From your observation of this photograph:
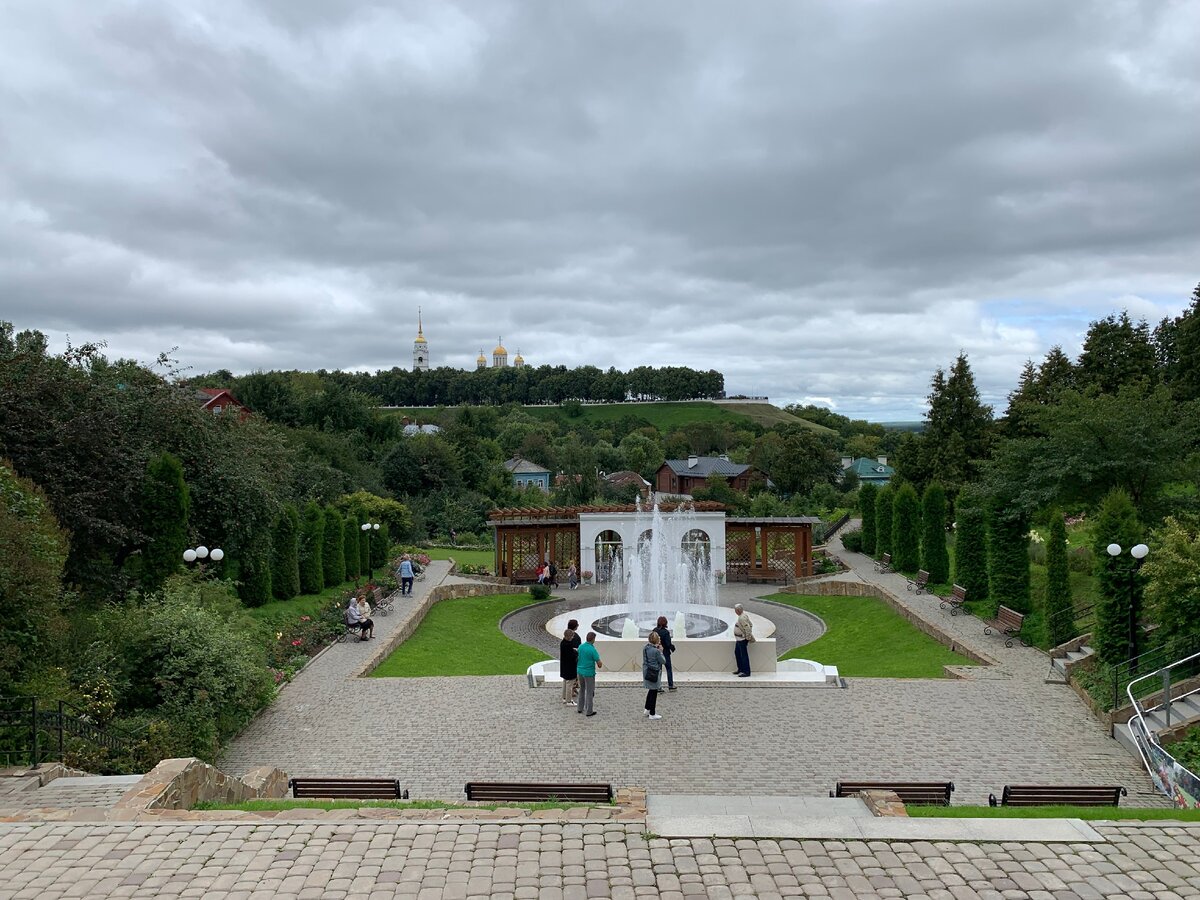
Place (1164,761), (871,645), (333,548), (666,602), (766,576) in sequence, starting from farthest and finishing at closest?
(766,576)
(333,548)
(666,602)
(871,645)
(1164,761)

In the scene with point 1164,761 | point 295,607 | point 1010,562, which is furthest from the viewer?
point 295,607

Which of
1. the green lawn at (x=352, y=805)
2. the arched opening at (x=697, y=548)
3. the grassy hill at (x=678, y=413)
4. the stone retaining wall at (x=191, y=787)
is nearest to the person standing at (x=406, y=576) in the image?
the arched opening at (x=697, y=548)

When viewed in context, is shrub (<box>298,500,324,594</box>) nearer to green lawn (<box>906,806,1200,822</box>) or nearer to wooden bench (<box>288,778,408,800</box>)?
wooden bench (<box>288,778,408,800</box>)

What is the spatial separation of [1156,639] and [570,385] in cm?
10760

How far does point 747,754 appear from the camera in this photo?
10.0 metres

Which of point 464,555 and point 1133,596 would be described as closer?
point 1133,596

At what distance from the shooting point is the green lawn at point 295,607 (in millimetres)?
18422

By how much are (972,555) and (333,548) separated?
18.1 meters

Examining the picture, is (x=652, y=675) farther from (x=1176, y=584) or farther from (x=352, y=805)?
(x=1176, y=584)

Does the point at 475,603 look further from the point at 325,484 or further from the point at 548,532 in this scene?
the point at 325,484

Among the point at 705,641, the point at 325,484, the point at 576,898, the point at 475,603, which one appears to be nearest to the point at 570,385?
the point at 325,484

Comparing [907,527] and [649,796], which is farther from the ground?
[907,527]

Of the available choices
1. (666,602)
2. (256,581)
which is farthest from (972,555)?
(256,581)

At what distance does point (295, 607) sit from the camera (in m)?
20.7
